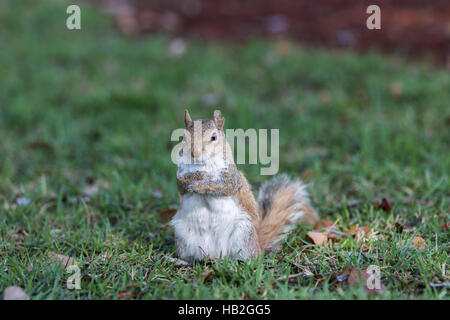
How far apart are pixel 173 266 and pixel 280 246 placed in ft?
1.97

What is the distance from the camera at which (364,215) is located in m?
3.33

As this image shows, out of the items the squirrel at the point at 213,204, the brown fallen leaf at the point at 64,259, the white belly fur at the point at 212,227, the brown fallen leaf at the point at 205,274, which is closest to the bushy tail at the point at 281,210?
the squirrel at the point at 213,204

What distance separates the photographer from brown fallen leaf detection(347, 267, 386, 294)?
241cm

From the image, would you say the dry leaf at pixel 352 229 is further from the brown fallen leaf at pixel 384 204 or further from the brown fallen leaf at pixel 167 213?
the brown fallen leaf at pixel 167 213

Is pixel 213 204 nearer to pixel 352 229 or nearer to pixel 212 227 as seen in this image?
pixel 212 227

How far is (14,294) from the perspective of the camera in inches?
92.6

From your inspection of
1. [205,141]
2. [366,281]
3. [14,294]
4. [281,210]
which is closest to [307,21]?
[281,210]

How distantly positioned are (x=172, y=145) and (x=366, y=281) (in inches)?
95.3

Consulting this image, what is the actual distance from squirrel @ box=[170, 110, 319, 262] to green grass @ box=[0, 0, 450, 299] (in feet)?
0.32

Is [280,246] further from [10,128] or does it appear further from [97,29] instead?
[97,29]

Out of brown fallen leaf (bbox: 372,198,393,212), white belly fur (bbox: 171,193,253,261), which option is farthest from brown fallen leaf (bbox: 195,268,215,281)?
brown fallen leaf (bbox: 372,198,393,212)

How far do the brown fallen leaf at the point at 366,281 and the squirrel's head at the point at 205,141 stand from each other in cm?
79

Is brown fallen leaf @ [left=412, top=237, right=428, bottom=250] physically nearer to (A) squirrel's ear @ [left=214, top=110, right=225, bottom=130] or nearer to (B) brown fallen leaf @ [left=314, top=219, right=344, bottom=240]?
(B) brown fallen leaf @ [left=314, top=219, right=344, bottom=240]
